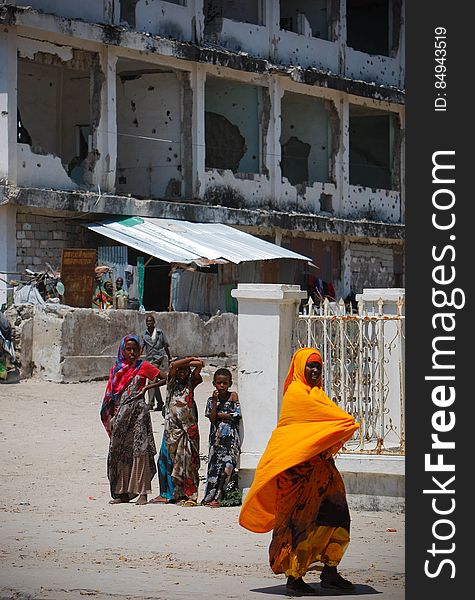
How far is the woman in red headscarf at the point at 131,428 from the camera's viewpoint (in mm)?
11148

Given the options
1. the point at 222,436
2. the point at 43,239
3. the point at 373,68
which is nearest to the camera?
the point at 222,436

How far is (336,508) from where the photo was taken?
7.87 meters

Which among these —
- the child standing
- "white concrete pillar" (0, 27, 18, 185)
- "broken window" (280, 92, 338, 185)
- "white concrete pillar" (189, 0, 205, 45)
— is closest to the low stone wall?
"white concrete pillar" (0, 27, 18, 185)

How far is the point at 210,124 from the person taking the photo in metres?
28.7

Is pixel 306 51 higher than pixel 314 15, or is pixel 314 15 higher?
pixel 314 15

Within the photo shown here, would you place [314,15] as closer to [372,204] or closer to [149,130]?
[372,204]

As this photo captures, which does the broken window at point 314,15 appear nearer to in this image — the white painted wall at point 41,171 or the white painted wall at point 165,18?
the white painted wall at point 165,18

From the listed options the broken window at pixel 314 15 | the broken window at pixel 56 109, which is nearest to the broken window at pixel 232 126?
the broken window at pixel 314 15

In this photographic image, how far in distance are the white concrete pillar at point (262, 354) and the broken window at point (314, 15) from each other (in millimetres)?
20196

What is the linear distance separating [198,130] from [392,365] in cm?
1580

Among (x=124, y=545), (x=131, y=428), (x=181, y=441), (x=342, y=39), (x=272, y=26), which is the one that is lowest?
(x=124, y=545)

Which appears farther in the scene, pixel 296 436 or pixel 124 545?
pixel 124 545

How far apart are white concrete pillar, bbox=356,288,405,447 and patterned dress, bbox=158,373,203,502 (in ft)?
5.05

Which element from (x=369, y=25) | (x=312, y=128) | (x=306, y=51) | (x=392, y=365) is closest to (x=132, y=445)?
(x=392, y=365)
